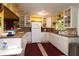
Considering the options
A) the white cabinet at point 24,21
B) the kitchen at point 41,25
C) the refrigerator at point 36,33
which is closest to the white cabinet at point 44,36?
the kitchen at point 41,25

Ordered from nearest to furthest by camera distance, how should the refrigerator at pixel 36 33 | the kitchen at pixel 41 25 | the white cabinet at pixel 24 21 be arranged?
the kitchen at pixel 41 25, the refrigerator at pixel 36 33, the white cabinet at pixel 24 21

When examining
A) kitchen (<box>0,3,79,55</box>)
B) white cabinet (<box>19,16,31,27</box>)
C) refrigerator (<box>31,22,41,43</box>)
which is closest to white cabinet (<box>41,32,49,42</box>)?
kitchen (<box>0,3,79,55</box>)

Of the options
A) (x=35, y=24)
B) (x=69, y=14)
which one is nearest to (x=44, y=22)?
(x=35, y=24)

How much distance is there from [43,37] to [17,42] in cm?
629

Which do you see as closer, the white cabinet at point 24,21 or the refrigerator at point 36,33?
the refrigerator at point 36,33

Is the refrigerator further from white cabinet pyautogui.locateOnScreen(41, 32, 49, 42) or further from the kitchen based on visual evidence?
white cabinet pyautogui.locateOnScreen(41, 32, 49, 42)

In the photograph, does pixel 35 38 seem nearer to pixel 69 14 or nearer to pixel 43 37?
pixel 43 37

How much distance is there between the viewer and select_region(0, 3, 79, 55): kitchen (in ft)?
12.5

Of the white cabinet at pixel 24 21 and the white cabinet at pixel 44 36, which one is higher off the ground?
the white cabinet at pixel 24 21

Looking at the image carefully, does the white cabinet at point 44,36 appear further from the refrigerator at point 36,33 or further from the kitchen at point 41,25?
the refrigerator at point 36,33

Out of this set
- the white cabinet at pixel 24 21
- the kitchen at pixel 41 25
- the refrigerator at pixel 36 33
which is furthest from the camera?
the white cabinet at pixel 24 21

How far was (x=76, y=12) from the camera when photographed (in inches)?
189

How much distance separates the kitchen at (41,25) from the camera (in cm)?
381

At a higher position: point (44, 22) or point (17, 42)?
point (44, 22)
